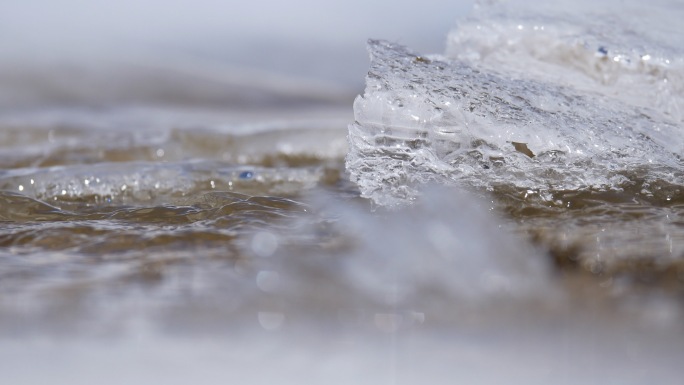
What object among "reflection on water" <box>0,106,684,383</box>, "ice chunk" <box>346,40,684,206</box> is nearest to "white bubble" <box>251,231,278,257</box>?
"reflection on water" <box>0,106,684,383</box>

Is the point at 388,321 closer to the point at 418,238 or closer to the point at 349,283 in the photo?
the point at 349,283

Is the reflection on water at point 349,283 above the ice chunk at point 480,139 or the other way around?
the other way around

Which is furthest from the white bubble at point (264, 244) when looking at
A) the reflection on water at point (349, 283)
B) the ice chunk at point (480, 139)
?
the ice chunk at point (480, 139)

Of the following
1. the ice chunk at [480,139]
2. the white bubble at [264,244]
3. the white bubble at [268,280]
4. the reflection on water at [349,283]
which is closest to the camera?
the reflection on water at [349,283]

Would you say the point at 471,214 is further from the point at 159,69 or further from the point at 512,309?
the point at 159,69

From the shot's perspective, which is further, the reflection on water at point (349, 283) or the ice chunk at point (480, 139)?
the ice chunk at point (480, 139)

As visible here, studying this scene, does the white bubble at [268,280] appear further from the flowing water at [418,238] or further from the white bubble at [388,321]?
the white bubble at [388,321]

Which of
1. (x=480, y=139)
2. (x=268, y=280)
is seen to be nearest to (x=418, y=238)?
(x=268, y=280)
